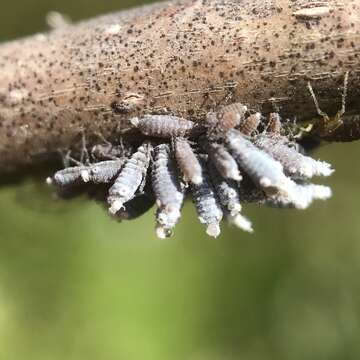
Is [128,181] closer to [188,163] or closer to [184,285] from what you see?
[188,163]

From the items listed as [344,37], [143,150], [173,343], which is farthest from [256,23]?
[173,343]

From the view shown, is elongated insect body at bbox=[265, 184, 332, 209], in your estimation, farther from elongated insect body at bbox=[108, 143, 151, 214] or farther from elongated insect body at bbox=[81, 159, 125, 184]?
elongated insect body at bbox=[81, 159, 125, 184]

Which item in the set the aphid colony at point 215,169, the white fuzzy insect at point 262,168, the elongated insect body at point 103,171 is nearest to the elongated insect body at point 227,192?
the aphid colony at point 215,169

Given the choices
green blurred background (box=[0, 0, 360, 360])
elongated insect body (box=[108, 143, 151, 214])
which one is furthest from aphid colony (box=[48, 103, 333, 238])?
green blurred background (box=[0, 0, 360, 360])

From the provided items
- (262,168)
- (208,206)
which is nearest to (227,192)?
(208,206)

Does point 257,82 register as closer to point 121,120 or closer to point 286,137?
point 286,137

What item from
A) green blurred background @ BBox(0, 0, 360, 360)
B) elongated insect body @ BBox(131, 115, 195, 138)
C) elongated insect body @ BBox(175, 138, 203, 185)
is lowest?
green blurred background @ BBox(0, 0, 360, 360)

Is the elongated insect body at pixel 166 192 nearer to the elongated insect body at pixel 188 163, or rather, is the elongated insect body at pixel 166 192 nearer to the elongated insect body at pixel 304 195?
the elongated insect body at pixel 188 163
